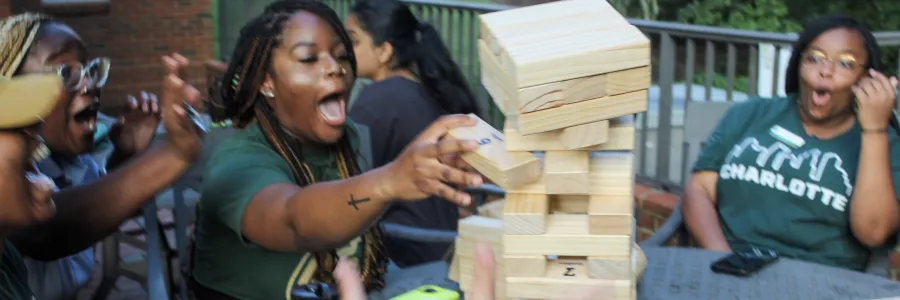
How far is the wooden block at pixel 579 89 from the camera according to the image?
6.07 feet

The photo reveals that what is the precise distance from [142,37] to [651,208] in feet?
19.4

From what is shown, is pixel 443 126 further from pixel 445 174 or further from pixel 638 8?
pixel 638 8

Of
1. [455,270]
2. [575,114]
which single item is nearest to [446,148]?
[575,114]

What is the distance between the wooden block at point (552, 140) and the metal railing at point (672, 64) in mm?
2348

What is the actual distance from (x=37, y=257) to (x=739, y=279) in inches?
71.9

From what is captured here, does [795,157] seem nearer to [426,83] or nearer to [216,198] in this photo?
[426,83]

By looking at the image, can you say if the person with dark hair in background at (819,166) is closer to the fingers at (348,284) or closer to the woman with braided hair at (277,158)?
the woman with braided hair at (277,158)

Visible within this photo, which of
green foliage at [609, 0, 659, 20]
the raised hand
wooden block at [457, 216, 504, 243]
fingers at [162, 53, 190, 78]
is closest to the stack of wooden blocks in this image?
wooden block at [457, 216, 504, 243]

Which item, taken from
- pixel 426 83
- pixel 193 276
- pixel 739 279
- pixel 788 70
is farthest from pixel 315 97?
pixel 788 70

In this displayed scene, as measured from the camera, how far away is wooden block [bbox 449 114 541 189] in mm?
1885

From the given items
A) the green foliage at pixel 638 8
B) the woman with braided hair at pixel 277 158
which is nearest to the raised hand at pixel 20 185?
the woman with braided hair at pixel 277 158

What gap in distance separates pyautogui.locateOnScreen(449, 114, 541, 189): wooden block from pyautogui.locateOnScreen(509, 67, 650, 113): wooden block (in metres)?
0.09

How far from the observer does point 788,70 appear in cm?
363

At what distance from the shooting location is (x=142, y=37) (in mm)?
9289
